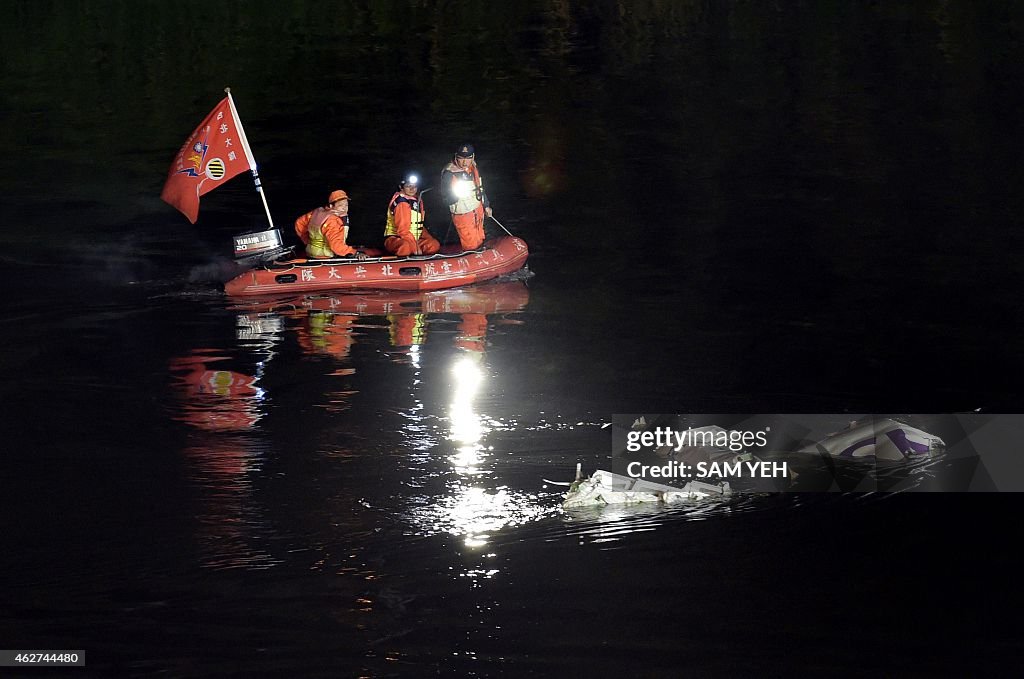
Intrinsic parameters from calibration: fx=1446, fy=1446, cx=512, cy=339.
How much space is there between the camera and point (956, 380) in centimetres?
1781

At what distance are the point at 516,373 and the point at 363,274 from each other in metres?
4.36

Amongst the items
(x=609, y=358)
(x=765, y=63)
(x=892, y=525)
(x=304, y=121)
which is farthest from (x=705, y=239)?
(x=765, y=63)

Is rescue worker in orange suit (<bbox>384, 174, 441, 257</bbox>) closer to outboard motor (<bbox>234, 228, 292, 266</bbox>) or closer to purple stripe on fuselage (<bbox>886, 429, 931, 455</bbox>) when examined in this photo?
outboard motor (<bbox>234, 228, 292, 266</bbox>)

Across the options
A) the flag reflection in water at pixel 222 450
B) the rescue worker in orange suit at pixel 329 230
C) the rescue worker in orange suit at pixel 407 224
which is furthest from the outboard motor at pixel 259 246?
the flag reflection in water at pixel 222 450

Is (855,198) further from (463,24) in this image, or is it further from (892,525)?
(463,24)

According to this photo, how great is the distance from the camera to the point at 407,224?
2219cm

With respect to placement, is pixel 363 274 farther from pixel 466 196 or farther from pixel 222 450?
pixel 222 450

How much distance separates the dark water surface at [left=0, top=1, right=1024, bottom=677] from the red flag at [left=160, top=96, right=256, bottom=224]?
5.32 ft

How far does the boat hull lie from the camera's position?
2159 centimetres

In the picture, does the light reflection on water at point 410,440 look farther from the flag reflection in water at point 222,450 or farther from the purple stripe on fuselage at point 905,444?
the purple stripe on fuselage at point 905,444

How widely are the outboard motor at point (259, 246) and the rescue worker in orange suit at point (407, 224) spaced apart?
1.64 metres

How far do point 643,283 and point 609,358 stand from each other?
398 centimetres

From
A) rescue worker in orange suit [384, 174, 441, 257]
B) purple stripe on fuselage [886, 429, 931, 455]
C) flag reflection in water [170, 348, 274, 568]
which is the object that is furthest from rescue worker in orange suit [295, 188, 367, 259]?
purple stripe on fuselage [886, 429, 931, 455]

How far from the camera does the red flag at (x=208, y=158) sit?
21609 millimetres
